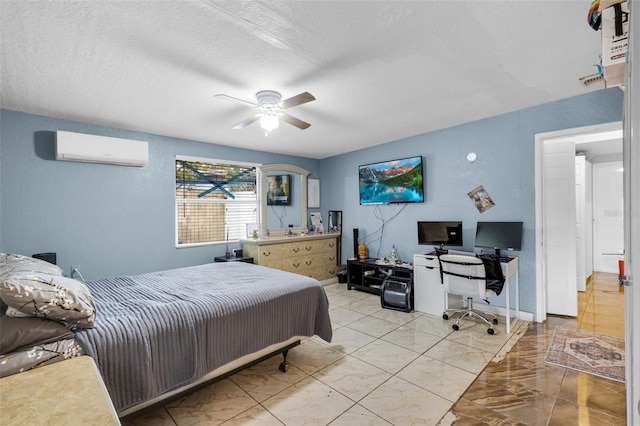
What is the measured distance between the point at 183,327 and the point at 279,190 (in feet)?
12.3

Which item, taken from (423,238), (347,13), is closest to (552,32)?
(347,13)

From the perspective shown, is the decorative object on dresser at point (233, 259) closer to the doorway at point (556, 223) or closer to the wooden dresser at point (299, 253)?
the wooden dresser at point (299, 253)

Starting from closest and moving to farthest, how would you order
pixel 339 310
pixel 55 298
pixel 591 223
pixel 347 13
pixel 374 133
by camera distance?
pixel 55 298, pixel 347 13, pixel 339 310, pixel 374 133, pixel 591 223

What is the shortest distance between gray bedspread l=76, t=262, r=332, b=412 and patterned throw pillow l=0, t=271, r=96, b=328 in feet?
0.33

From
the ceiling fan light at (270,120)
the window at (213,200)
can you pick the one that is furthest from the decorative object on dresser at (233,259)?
the ceiling fan light at (270,120)

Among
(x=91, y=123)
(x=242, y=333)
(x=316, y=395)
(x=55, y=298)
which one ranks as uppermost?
(x=91, y=123)

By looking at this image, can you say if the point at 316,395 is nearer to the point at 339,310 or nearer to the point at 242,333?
the point at 242,333

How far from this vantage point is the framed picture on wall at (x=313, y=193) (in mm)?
5801

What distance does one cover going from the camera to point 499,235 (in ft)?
11.2

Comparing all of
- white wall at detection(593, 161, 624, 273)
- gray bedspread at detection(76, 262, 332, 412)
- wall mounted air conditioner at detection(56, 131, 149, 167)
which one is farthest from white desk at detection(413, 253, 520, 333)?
white wall at detection(593, 161, 624, 273)

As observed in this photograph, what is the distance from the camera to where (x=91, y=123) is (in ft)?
→ 11.2

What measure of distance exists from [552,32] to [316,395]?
3.02 m

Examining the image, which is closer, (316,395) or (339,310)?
(316,395)

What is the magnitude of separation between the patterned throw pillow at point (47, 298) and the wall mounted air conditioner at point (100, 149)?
2144 millimetres
